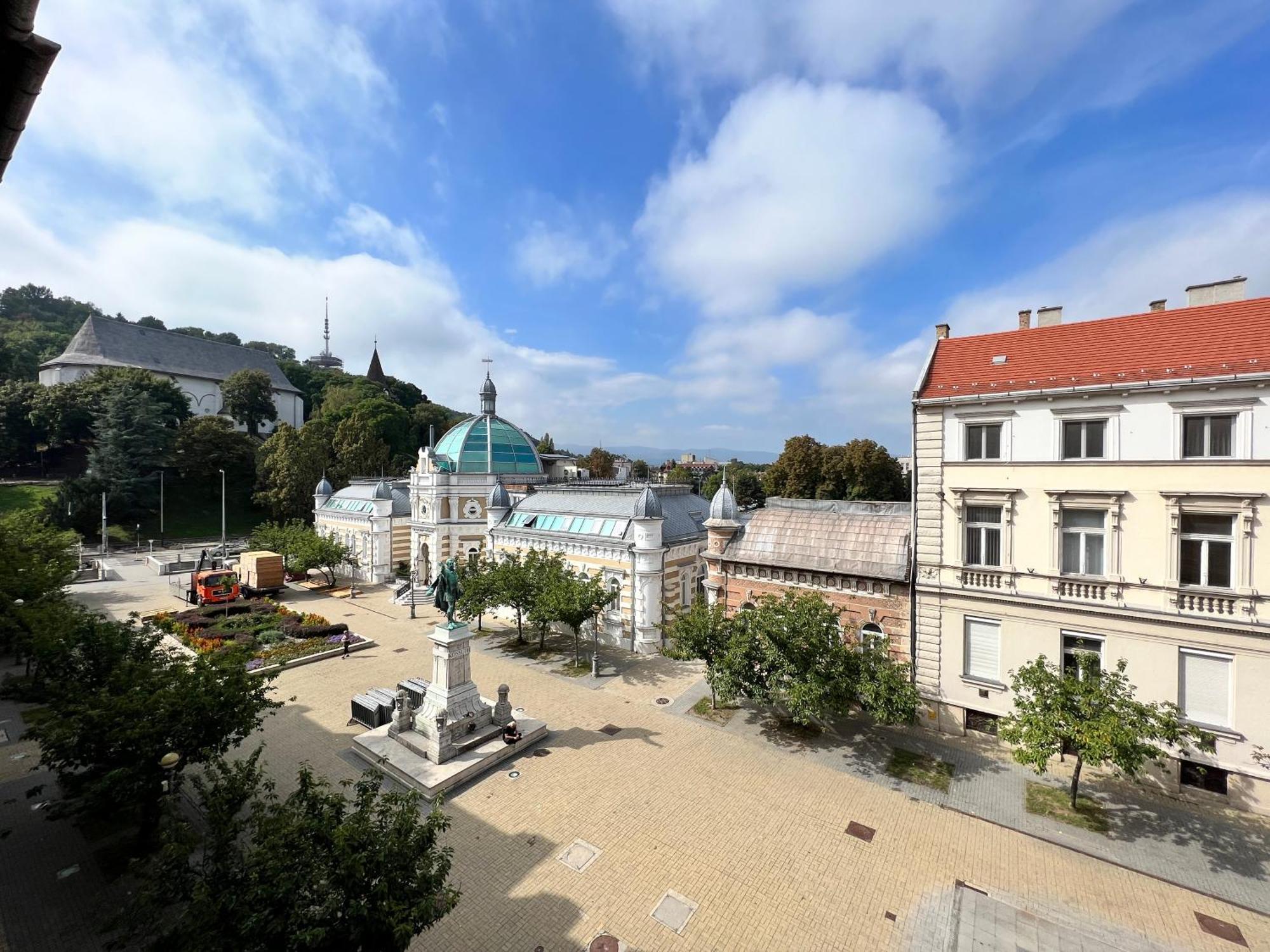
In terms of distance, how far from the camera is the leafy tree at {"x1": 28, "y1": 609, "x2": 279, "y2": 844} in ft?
38.1

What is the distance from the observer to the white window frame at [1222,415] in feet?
48.0

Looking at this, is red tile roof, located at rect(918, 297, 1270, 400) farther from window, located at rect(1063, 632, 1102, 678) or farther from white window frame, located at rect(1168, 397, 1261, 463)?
window, located at rect(1063, 632, 1102, 678)

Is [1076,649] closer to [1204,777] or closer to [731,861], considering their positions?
[1204,777]

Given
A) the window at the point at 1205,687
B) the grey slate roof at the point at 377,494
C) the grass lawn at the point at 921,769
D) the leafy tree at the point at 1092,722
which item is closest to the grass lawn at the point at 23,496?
the grey slate roof at the point at 377,494

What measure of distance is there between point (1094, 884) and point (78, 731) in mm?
23580

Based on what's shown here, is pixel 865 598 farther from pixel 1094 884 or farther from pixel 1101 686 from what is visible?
pixel 1094 884

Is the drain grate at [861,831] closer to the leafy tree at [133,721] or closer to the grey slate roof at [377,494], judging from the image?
the leafy tree at [133,721]

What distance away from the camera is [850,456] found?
61.9 m

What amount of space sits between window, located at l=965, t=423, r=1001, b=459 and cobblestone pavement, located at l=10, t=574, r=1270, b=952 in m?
11.4

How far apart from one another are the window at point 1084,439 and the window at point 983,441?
1816 mm

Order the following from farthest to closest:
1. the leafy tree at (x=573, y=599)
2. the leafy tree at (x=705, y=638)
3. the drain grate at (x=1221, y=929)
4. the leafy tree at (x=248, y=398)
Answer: the leafy tree at (x=248, y=398), the leafy tree at (x=573, y=599), the leafy tree at (x=705, y=638), the drain grate at (x=1221, y=929)

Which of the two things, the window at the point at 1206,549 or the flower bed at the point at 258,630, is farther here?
the flower bed at the point at 258,630

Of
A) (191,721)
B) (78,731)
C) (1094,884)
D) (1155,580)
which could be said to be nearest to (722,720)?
(1094,884)

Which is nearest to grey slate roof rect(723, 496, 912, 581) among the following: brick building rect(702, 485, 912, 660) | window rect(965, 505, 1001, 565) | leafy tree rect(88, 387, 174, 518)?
brick building rect(702, 485, 912, 660)
